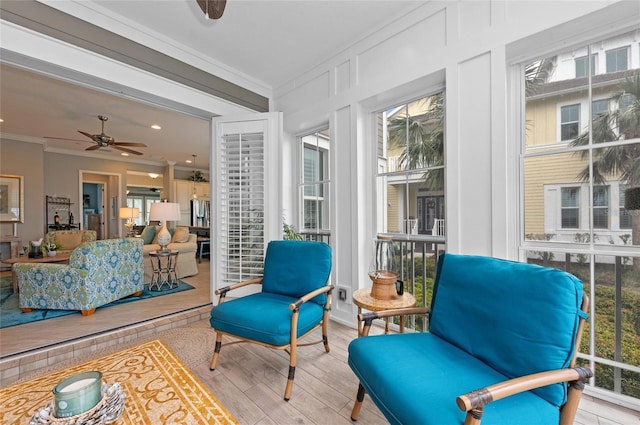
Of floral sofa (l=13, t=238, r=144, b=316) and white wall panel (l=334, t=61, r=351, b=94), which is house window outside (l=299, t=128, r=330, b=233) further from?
floral sofa (l=13, t=238, r=144, b=316)

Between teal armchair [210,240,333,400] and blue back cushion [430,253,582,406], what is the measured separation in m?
0.88

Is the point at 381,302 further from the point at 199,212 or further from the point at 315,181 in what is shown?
the point at 199,212

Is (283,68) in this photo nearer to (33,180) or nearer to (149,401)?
(149,401)

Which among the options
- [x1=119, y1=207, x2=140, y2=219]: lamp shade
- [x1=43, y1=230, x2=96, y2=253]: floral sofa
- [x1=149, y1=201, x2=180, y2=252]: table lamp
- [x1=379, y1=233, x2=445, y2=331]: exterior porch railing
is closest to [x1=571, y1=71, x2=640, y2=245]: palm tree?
[x1=379, y1=233, x2=445, y2=331]: exterior porch railing

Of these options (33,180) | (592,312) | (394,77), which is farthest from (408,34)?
(33,180)

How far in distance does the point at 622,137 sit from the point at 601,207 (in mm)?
428

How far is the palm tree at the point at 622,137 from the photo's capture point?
155cm

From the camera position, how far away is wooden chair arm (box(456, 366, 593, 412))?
859mm

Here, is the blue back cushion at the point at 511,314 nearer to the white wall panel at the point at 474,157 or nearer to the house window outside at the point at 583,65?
the white wall panel at the point at 474,157

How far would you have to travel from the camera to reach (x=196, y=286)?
13.8 ft

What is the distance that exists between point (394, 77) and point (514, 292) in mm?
1954

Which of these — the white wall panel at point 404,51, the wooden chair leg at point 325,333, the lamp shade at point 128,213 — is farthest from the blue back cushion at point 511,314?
the lamp shade at point 128,213

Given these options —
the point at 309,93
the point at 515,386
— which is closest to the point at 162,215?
the point at 309,93

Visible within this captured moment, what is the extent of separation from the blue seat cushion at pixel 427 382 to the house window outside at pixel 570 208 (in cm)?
118
